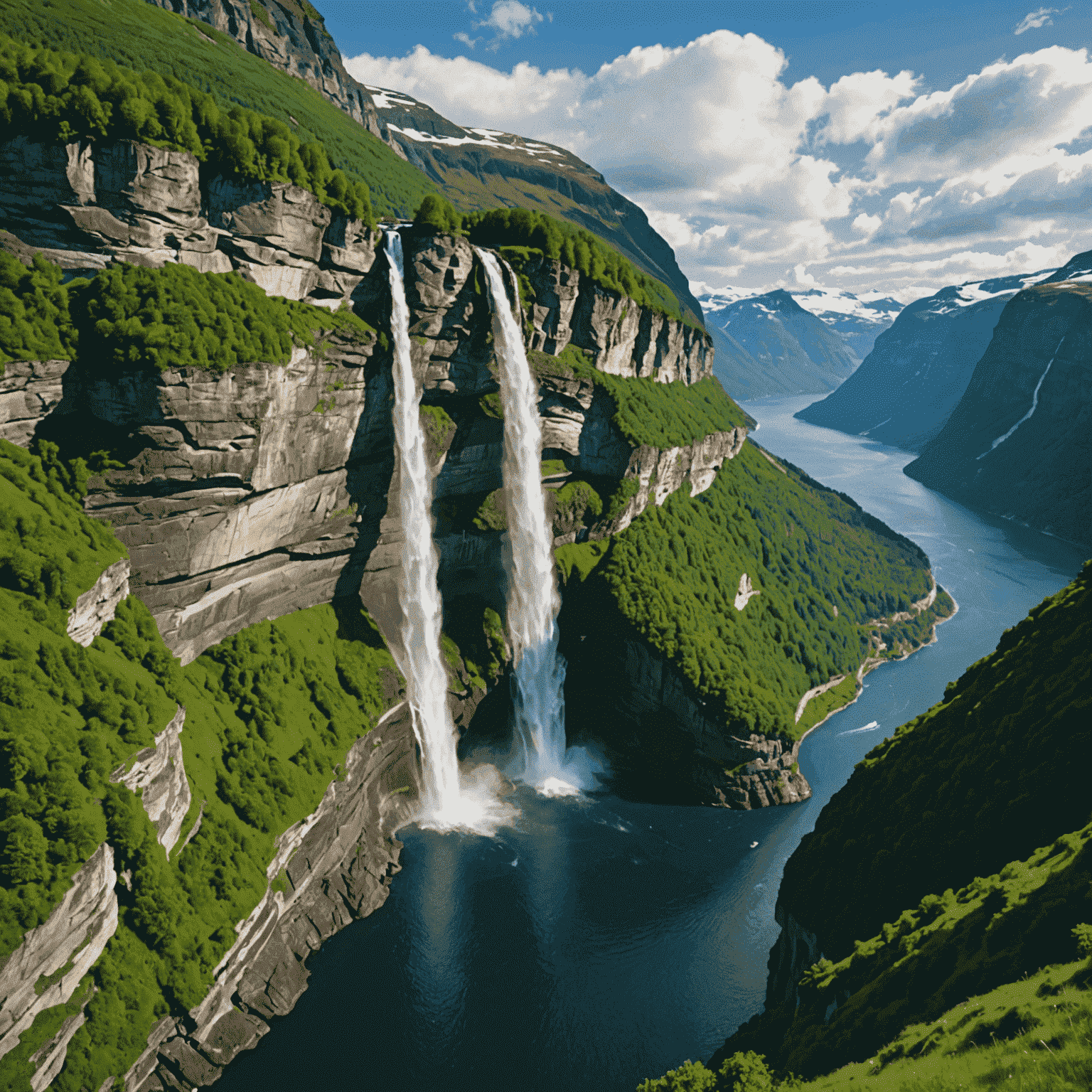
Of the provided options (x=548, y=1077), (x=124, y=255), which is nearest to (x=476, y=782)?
(x=548, y=1077)

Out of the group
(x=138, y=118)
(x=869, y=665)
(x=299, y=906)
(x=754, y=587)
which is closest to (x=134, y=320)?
(x=138, y=118)

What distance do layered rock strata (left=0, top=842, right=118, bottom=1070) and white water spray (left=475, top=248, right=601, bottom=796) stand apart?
39.5 meters

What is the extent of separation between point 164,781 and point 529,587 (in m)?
40.3

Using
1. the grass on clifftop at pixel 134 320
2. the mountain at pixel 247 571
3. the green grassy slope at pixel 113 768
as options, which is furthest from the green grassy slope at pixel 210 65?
the green grassy slope at pixel 113 768

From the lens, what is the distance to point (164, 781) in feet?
122

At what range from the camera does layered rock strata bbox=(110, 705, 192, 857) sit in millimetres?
35062

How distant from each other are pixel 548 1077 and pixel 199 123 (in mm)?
65221

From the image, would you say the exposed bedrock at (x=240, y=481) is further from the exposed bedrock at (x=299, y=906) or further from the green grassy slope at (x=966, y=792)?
the green grassy slope at (x=966, y=792)

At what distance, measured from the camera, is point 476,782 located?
65.5m

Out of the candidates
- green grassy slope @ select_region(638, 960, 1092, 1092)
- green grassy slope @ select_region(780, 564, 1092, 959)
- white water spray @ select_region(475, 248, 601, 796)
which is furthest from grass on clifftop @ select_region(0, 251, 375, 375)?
green grassy slope @ select_region(638, 960, 1092, 1092)

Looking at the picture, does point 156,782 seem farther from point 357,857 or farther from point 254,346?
point 254,346

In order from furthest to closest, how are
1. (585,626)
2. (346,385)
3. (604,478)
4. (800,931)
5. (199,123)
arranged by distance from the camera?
(604,478), (585,626), (346,385), (199,123), (800,931)

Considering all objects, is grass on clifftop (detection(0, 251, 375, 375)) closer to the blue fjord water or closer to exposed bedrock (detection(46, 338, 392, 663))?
exposed bedrock (detection(46, 338, 392, 663))

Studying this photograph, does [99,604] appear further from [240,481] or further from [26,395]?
[26,395]
